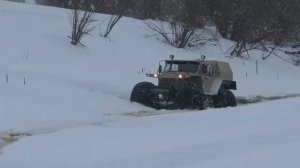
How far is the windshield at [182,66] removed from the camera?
19.8 metres

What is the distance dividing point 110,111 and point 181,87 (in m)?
2.66

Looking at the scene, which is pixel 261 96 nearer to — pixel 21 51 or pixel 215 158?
pixel 21 51

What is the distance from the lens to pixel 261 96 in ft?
87.2

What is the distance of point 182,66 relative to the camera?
1998cm

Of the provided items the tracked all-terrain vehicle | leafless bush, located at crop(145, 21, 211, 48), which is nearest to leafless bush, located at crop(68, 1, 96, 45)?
leafless bush, located at crop(145, 21, 211, 48)

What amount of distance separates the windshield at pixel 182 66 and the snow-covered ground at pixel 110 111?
181 cm

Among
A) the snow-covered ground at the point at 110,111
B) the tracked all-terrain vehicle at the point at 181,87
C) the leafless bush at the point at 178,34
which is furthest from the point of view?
the leafless bush at the point at 178,34

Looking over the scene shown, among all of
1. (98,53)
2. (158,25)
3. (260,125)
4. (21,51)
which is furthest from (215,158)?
(158,25)

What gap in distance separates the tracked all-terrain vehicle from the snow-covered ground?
0.58 metres

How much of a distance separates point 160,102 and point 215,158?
10451 millimetres

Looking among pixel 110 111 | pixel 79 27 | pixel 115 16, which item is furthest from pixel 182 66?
pixel 115 16

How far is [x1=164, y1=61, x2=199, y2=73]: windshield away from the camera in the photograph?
65.1 ft

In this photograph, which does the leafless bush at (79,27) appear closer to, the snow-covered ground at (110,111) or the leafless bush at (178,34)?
the snow-covered ground at (110,111)


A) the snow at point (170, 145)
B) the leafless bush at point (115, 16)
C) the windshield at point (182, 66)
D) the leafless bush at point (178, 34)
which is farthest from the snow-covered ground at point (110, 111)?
the windshield at point (182, 66)
